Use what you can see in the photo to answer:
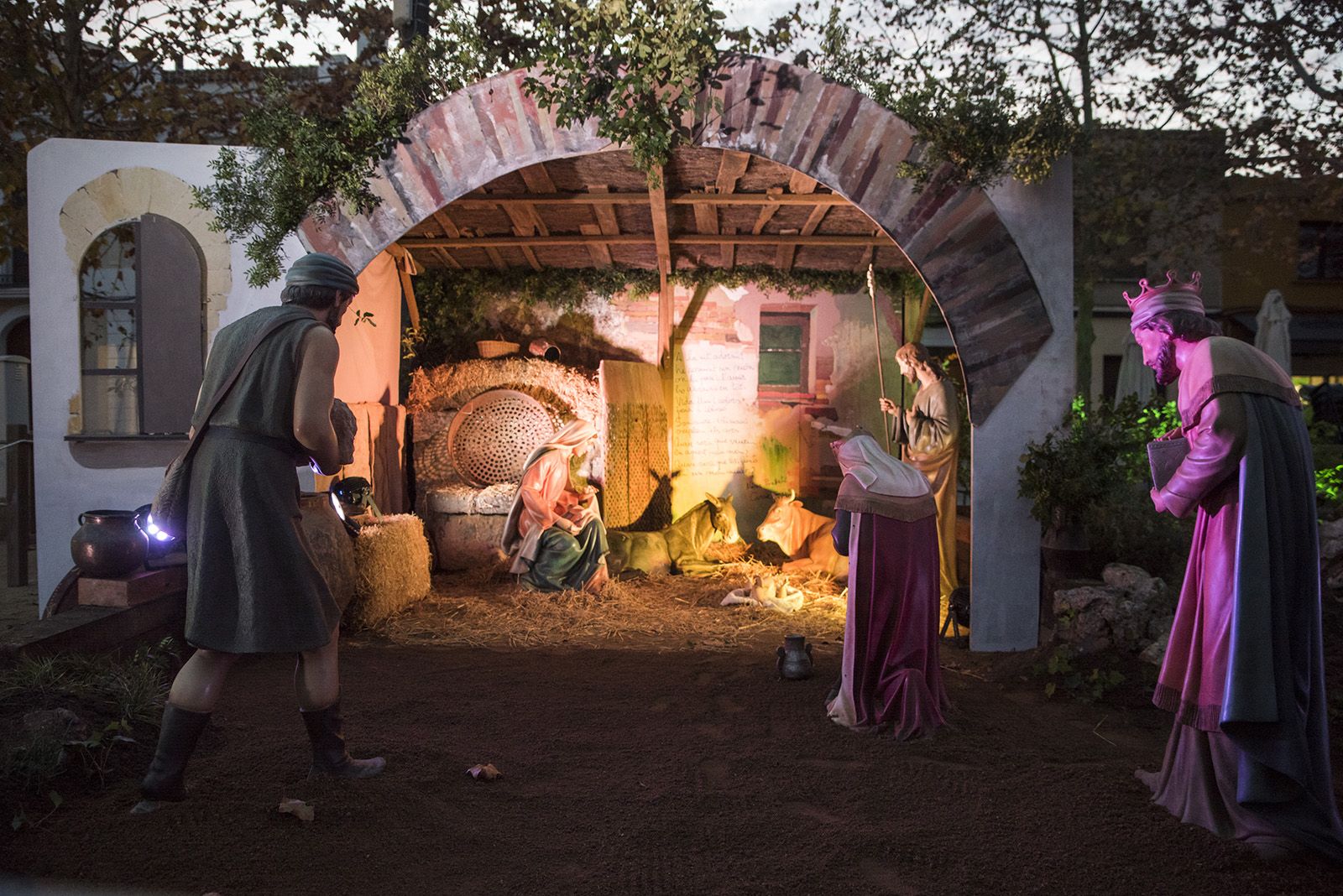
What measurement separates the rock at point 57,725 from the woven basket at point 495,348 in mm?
6415

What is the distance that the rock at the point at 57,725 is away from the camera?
11.9 feet

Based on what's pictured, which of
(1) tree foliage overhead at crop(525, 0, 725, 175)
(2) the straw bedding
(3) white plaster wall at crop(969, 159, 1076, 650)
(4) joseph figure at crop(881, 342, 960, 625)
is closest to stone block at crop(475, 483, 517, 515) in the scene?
(2) the straw bedding

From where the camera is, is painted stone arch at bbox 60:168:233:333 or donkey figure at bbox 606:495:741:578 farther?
donkey figure at bbox 606:495:741:578

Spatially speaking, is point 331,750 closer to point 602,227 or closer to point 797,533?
point 602,227

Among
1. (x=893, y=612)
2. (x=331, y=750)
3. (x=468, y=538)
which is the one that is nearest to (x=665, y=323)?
(x=468, y=538)

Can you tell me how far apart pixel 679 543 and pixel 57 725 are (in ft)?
20.8

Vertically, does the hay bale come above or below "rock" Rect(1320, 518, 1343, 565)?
below

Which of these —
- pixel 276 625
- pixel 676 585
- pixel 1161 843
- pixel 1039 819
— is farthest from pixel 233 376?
pixel 676 585

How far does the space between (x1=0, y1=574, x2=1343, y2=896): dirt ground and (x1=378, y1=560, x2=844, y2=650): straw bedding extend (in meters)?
1.34

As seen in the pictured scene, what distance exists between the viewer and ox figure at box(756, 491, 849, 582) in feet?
30.7

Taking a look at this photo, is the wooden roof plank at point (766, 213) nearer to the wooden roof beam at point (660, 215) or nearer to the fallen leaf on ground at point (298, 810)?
the wooden roof beam at point (660, 215)

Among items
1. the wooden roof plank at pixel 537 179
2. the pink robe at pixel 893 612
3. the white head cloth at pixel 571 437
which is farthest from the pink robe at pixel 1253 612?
the white head cloth at pixel 571 437

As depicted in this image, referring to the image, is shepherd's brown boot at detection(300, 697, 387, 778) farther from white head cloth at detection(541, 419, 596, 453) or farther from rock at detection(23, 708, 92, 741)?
white head cloth at detection(541, 419, 596, 453)

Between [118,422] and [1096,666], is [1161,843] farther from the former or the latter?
[118,422]
